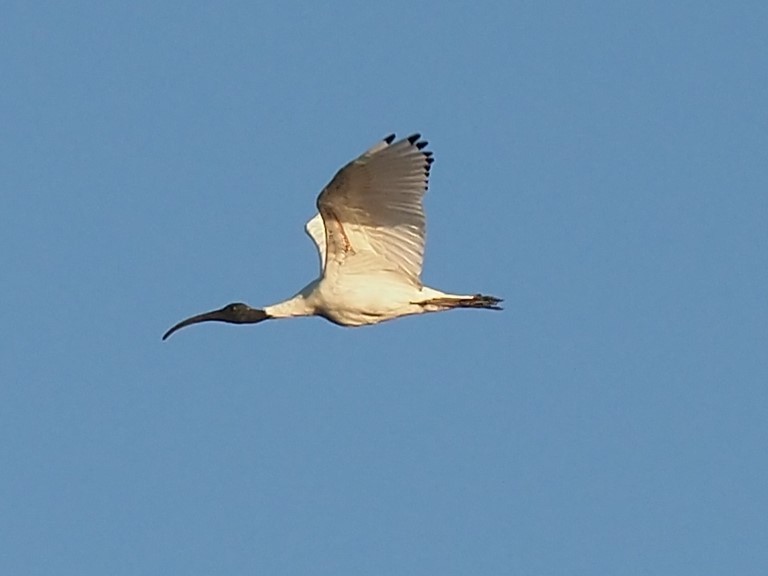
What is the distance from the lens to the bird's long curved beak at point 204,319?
55.7 ft

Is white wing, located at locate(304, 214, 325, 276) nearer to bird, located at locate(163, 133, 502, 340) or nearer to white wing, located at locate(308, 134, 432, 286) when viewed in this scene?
bird, located at locate(163, 133, 502, 340)

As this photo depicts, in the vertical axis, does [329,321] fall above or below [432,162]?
below

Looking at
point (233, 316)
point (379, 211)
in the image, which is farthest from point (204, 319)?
point (379, 211)

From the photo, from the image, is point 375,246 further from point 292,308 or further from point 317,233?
point 317,233

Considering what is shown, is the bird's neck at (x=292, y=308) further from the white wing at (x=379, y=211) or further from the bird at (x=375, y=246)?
the white wing at (x=379, y=211)

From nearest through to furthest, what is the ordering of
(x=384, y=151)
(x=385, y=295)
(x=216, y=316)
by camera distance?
(x=384, y=151) < (x=385, y=295) < (x=216, y=316)

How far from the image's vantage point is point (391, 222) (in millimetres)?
15133

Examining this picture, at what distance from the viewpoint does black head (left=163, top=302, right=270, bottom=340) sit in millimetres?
16625

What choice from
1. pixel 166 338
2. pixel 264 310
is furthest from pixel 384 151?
pixel 166 338

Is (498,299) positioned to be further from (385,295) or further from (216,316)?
(216,316)

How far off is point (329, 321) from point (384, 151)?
2.03 meters

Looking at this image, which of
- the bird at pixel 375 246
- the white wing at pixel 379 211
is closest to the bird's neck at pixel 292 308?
the bird at pixel 375 246

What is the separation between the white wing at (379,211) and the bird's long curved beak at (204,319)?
164 centimetres

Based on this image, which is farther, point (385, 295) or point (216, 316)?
point (216, 316)
